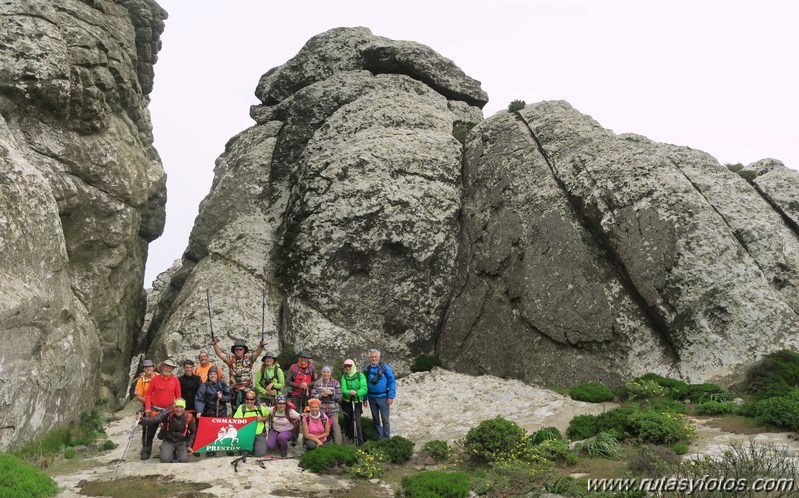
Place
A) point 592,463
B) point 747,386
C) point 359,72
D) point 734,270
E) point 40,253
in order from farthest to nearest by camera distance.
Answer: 1. point 359,72
2. point 734,270
3. point 747,386
4. point 40,253
5. point 592,463

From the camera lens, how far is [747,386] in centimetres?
2095

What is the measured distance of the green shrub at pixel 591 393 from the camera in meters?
21.6

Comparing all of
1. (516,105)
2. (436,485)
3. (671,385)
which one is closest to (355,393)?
(436,485)

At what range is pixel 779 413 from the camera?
1620 centimetres

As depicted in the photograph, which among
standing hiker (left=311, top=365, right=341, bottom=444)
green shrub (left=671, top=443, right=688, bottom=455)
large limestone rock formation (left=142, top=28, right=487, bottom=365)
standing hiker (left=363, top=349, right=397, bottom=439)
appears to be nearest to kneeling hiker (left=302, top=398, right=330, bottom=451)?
standing hiker (left=311, top=365, right=341, bottom=444)

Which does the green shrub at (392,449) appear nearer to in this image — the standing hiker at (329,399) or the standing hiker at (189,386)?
the standing hiker at (329,399)

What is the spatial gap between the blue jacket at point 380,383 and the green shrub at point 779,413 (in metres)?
11.0

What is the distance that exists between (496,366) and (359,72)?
21928 mm

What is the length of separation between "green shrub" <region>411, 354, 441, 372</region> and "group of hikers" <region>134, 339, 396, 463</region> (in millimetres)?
8594

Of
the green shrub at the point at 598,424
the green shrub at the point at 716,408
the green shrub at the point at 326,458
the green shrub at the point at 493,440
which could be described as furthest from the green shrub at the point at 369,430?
the green shrub at the point at 716,408

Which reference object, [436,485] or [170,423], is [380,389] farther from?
[170,423]

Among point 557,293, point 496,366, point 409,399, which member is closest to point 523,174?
point 557,293

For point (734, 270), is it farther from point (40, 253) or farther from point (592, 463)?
point (40, 253)

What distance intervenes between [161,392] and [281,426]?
3.72m
